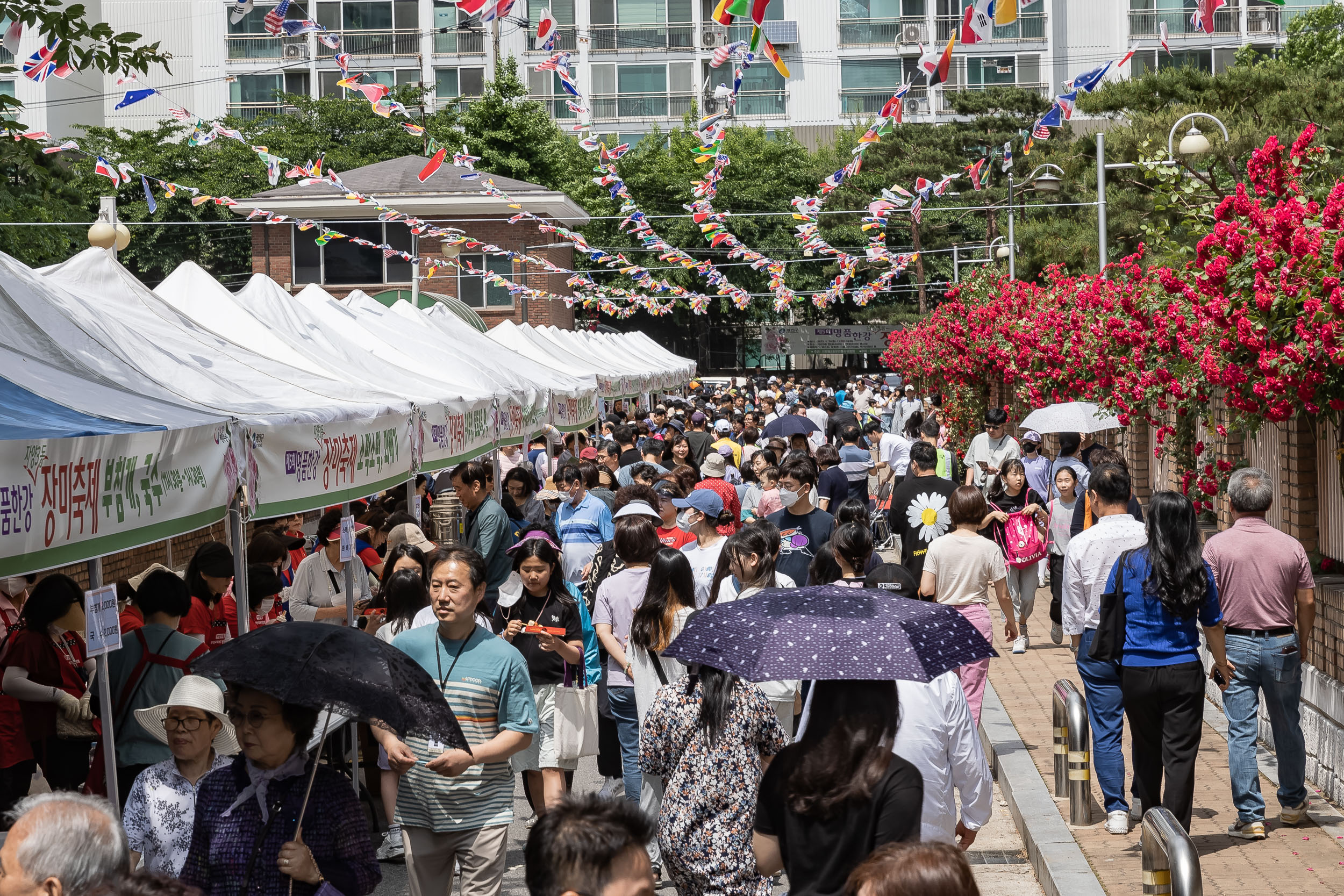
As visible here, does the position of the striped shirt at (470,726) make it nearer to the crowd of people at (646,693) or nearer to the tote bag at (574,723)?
the crowd of people at (646,693)

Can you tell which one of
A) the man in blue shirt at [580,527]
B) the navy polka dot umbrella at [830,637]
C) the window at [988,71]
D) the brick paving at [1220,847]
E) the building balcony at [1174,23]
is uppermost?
the building balcony at [1174,23]

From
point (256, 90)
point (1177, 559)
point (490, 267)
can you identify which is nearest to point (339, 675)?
point (1177, 559)

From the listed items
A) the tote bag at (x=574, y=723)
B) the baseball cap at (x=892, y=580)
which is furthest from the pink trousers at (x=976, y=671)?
the tote bag at (x=574, y=723)

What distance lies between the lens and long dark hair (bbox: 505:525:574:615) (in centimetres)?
697

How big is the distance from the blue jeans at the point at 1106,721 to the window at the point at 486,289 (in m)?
37.8

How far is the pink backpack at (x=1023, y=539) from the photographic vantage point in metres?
11.9

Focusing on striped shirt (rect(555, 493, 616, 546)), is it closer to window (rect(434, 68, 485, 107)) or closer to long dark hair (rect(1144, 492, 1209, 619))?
long dark hair (rect(1144, 492, 1209, 619))

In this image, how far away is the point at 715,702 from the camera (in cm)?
462

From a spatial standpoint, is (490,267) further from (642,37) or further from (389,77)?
(642,37)

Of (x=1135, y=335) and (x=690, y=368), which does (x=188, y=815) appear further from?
(x=690, y=368)

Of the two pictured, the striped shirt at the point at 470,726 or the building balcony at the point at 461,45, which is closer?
the striped shirt at the point at 470,726

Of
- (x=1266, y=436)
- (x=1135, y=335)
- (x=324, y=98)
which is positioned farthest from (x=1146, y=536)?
(x=324, y=98)

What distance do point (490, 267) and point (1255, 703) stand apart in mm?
38854

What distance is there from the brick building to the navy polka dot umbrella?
3294 cm
